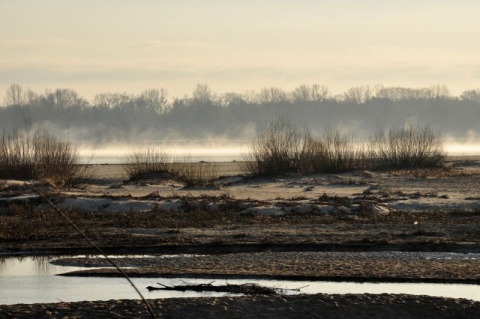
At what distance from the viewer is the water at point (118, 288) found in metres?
13.5

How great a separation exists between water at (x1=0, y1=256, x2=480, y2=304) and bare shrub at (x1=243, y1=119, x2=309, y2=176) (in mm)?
25746

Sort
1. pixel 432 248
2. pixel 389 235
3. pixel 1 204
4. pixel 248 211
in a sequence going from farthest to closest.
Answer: pixel 1 204 < pixel 248 211 < pixel 389 235 < pixel 432 248

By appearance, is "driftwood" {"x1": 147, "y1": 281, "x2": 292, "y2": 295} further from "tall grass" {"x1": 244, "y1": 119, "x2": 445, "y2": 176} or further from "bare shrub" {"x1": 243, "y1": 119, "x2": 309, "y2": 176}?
"tall grass" {"x1": 244, "y1": 119, "x2": 445, "y2": 176}

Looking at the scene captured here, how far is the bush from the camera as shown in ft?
121

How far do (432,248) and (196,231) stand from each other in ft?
18.3

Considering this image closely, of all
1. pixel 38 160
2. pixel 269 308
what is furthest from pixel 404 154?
Answer: pixel 269 308

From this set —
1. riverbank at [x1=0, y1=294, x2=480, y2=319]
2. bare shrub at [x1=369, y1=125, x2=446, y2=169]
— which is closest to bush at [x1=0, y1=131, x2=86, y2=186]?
bare shrub at [x1=369, y1=125, x2=446, y2=169]

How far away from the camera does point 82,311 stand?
11906 mm

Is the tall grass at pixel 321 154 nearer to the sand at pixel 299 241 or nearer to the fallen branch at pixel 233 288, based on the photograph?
the sand at pixel 299 241

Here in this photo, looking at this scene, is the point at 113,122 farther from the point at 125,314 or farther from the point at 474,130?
the point at 125,314

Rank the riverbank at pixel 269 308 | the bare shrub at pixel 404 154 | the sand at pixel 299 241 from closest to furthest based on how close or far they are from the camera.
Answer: the riverbank at pixel 269 308
the sand at pixel 299 241
the bare shrub at pixel 404 154

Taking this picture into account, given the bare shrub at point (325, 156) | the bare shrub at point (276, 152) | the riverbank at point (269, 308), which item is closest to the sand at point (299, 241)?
the riverbank at point (269, 308)

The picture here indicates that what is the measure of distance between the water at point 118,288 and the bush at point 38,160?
21.3 metres

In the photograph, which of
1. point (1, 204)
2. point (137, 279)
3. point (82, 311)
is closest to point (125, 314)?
point (82, 311)
